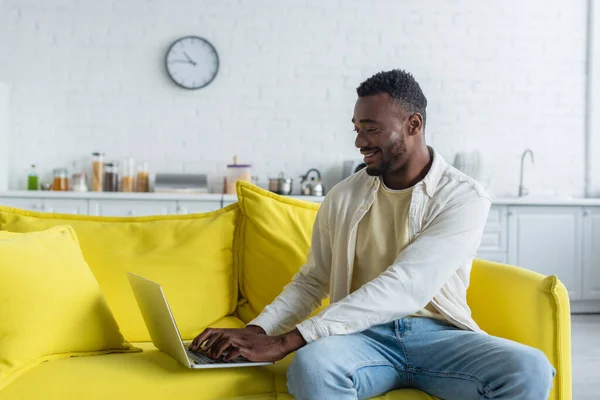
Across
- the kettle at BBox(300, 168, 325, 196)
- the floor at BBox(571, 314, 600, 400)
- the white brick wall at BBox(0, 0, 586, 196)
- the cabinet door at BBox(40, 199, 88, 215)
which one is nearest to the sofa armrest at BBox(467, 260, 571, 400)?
the floor at BBox(571, 314, 600, 400)

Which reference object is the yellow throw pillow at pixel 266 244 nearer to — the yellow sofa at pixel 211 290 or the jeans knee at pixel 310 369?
the yellow sofa at pixel 211 290

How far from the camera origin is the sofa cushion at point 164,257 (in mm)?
2129

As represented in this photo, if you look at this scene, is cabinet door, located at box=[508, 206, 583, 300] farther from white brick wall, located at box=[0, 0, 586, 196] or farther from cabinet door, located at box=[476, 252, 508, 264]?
white brick wall, located at box=[0, 0, 586, 196]

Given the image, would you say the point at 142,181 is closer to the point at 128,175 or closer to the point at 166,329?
the point at 128,175

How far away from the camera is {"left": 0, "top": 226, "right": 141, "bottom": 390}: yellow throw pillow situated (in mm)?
1769

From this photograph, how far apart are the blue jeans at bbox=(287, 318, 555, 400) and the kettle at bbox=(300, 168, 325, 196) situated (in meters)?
3.15

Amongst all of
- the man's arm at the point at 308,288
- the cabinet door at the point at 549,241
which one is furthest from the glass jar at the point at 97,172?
the man's arm at the point at 308,288

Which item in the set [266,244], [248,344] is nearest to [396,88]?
[266,244]

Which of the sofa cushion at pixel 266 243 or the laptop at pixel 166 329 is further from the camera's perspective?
the sofa cushion at pixel 266 243

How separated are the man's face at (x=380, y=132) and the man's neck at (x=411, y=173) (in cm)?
4

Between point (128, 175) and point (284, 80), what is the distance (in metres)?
1.34

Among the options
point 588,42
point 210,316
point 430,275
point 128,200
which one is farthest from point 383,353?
point 588,42

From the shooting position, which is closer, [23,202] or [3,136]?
[23,202]

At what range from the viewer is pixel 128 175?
198 inches
